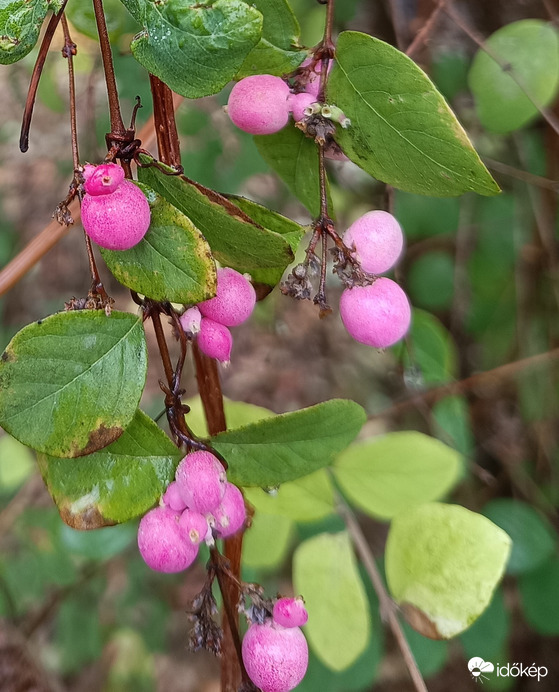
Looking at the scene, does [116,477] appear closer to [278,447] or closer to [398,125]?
[278,447]

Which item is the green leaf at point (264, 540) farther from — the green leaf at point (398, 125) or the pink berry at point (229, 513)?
the green leaf at point (398, 125)

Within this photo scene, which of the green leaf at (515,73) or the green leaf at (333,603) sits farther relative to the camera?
the green leaf at (515,73)

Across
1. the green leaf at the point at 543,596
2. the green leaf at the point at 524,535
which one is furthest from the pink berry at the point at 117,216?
the green leaf at the point at 543,596

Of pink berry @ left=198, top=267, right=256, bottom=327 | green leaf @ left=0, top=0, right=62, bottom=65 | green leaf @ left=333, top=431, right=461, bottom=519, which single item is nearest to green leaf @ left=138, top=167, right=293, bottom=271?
pink berry @ left=198, top=267, right=256, bottom=327

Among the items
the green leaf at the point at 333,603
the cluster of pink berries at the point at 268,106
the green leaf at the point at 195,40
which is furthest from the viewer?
the green leaf at the point at 333,603

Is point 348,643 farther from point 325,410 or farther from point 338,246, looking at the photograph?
point 338,246

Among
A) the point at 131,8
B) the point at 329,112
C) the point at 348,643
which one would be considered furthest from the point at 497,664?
the point at 131,8
